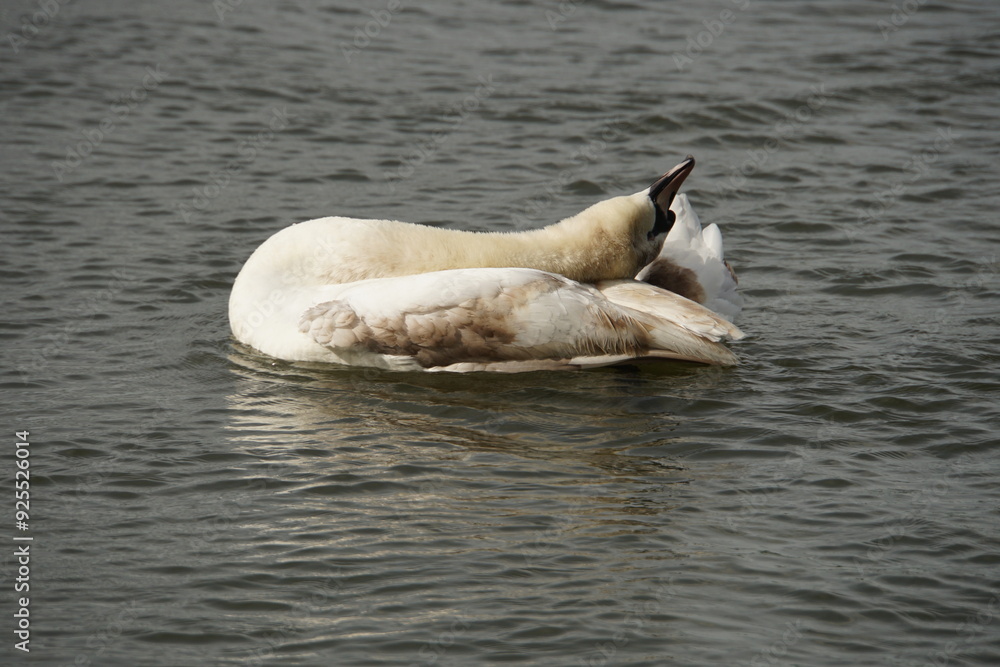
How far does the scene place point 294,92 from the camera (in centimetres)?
1430

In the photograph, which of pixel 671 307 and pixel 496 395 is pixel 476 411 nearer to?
pixel 496 395

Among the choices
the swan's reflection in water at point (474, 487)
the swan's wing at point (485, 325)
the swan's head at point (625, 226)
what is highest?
the swan's head at point (625, 226)

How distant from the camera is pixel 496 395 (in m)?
7.66

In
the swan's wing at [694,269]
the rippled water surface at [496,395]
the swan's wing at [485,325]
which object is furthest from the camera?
the swan's wing at [694,269]

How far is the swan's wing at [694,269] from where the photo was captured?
8.59m

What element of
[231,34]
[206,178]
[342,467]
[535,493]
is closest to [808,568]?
[535,493]

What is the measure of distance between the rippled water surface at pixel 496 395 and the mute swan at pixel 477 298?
0.20 m

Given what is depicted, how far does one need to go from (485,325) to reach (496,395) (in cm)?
43

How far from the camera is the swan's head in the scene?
8023mm

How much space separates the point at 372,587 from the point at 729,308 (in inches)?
161

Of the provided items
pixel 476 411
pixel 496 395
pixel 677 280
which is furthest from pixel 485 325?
pixel 677 280

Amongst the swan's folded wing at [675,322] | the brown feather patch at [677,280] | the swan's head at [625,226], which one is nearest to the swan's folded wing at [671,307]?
the swan's folded wing at [675,322]

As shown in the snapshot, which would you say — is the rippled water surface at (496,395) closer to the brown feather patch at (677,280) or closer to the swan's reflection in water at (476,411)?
the swan's reflection in water at (476,411)

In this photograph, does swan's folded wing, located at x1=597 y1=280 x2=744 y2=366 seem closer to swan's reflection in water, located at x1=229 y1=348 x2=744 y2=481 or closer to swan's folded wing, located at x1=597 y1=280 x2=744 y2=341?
swan's folded wing, located at x1=597 y1=280 x2=744 y2=341
